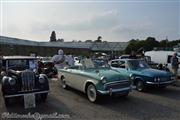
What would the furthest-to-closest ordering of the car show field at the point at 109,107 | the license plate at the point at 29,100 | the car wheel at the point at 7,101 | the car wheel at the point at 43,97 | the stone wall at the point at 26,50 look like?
1. the stone wall at the point at 26,50
2. the car wheel at the point at 43,97
3. the car wheel at the point at 7,101
4. the license plate at the point at 29,100
5. the car show field at the point at 109,107

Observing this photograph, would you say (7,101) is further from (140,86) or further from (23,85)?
(140,86)

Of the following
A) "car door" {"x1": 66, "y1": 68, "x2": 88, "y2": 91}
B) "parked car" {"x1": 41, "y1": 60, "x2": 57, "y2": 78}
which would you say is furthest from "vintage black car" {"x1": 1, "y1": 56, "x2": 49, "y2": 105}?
"parked car" {"x1": 41, "y1": 60, "x2": 57, "y2": 78}

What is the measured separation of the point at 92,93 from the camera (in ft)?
25.0

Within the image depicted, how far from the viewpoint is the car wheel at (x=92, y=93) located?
24.3ft

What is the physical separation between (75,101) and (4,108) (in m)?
2.47

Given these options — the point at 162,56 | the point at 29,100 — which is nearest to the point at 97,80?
the point at 29,100

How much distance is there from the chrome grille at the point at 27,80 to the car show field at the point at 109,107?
684mm

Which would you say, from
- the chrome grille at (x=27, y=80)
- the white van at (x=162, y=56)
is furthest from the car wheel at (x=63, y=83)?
the white van at (x=162, y=56)

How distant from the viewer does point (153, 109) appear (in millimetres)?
6691

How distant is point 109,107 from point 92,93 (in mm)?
949

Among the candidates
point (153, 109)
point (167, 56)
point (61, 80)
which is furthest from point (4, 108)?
point (167, 56)

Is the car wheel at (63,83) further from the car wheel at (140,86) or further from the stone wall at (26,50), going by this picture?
the stone wall at (26,50)

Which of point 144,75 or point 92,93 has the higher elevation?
point 144,75

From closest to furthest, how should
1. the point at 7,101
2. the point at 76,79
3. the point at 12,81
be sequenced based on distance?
the point at 12,81, the point at 7,101, the point at 76,79
